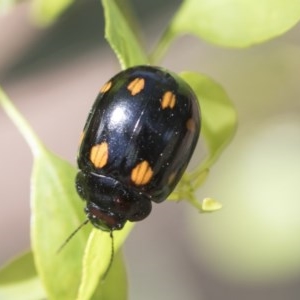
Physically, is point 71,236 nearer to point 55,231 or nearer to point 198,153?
point 55,231

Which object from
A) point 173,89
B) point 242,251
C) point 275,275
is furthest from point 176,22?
point 275,275

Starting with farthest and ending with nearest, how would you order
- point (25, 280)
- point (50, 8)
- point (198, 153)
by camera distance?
point (198, 153), point (50, 8), point (25, 280)

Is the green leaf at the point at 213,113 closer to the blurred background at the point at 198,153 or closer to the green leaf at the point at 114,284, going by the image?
the green leaf at the point at 114,284

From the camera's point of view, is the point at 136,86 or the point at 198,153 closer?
the point at 136,86

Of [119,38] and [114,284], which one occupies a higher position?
[119,38]

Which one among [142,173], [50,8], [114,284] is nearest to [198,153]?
[50,8]

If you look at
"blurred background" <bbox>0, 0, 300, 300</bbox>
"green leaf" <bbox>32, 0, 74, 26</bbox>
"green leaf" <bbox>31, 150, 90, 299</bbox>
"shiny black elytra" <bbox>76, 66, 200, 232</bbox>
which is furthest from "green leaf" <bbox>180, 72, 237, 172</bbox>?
"blurred background" <bbox>0, 0, 300, 300</bbox>
